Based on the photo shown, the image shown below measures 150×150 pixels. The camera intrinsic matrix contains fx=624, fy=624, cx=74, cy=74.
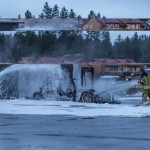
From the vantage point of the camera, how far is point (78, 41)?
40.5 m

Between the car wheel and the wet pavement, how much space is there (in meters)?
7.72

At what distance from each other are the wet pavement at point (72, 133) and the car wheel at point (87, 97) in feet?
25.3

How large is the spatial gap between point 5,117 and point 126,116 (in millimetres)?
3677

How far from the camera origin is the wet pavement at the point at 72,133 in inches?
453

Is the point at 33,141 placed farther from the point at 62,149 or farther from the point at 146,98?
the point at 146,98

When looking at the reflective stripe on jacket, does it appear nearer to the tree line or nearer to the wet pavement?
the wet pavement

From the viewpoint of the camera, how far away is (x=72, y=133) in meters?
13.7

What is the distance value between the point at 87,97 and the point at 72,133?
514 inches

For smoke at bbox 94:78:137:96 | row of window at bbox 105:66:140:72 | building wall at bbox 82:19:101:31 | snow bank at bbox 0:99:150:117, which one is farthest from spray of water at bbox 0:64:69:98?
row of window at bbox 105:66:140:72

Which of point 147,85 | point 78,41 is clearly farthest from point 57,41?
point 147,85

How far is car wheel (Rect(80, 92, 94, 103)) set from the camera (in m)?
26.7

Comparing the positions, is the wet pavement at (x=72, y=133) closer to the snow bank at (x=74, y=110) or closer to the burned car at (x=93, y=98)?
the snow bank at (x=74, y=110)

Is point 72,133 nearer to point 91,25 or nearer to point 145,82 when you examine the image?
point 145,82

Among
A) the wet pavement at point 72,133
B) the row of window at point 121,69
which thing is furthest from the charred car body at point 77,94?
the wet pavement at point 72,133
